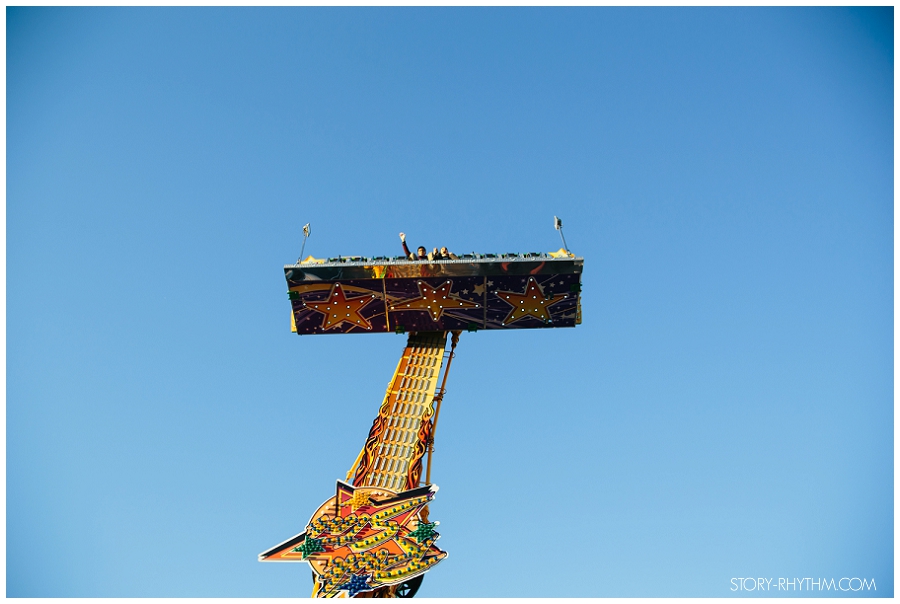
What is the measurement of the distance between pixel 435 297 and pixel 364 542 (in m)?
12.2

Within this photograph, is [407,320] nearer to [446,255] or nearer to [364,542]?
[446,255]

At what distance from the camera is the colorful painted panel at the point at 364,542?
99.3 ft

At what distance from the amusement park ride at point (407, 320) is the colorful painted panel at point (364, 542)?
46 mm

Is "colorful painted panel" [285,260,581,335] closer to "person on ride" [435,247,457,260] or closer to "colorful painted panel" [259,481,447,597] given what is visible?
"person on ride" [435,247,457,260]

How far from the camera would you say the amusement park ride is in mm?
32562

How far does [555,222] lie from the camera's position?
129 ft

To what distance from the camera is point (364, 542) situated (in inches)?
1234

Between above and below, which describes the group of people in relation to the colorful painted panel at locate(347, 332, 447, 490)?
above

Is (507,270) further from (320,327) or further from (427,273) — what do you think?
(320,327)

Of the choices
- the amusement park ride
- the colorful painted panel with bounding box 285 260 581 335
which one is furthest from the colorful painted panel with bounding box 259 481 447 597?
the colorful painted panel with bounding box 285 260 581 335

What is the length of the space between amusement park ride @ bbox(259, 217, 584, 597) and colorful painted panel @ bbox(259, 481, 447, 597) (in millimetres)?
46

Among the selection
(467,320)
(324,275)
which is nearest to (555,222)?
(467,320)

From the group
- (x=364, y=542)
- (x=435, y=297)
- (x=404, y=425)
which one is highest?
(x=435, y=297)

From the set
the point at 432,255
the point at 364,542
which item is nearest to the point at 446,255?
the point at 432,255
